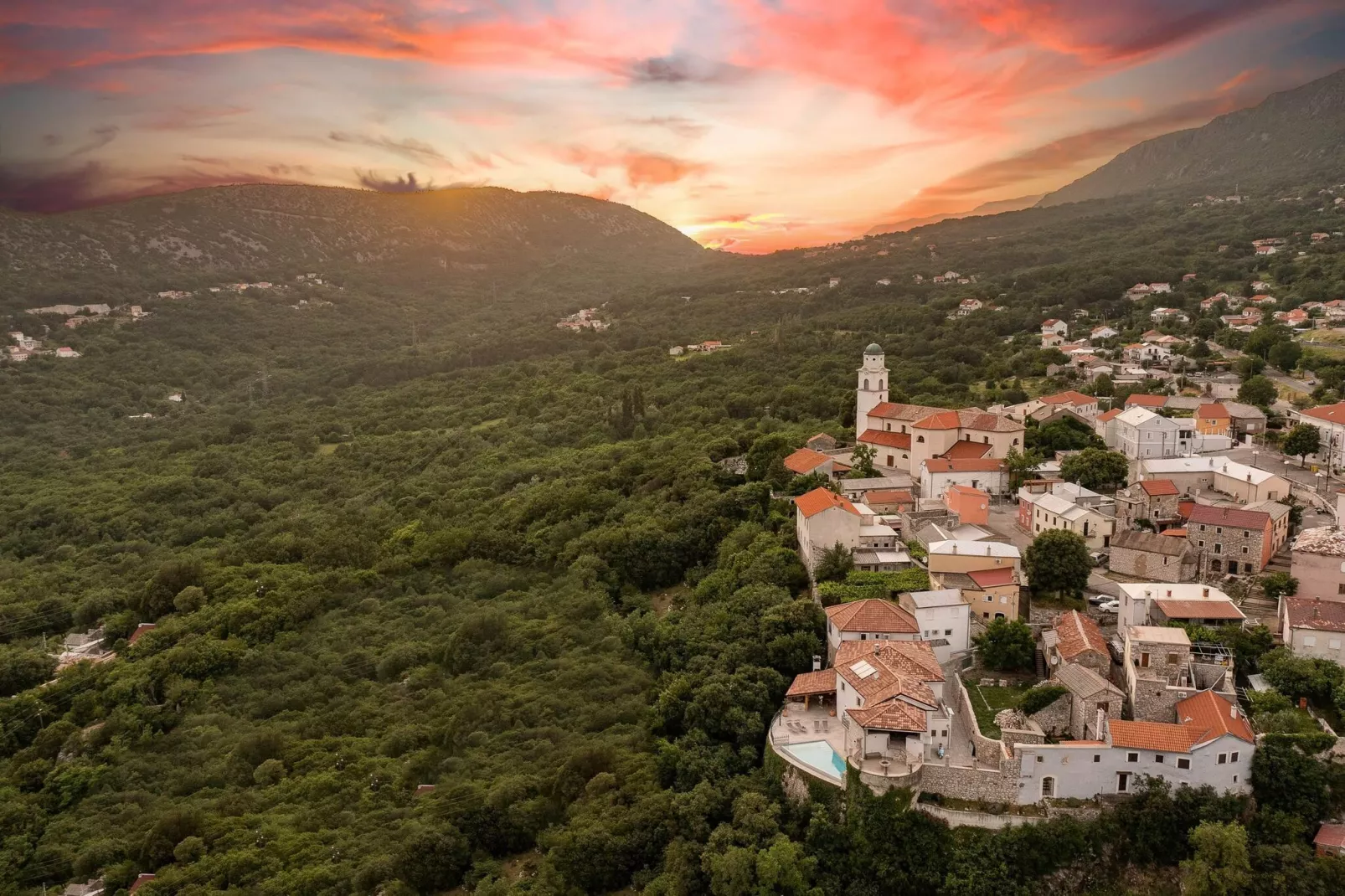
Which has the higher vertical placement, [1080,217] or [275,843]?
[1080,217]

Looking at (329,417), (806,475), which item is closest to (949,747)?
(806,475)

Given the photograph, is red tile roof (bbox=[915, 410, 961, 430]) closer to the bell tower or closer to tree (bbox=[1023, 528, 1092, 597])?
the bell tower

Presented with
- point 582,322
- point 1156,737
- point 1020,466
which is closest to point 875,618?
point 1156,737

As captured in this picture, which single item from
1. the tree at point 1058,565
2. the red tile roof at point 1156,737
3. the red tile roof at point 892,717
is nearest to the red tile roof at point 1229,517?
the tree at point 1058,565

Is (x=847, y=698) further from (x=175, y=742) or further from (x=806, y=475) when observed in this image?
(x=175, y=742)

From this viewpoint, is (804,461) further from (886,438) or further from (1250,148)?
(1250,148)

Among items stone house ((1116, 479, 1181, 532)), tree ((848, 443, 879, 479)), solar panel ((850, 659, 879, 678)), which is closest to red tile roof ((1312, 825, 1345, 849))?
solar panel ((850, 659, 879, 678))
